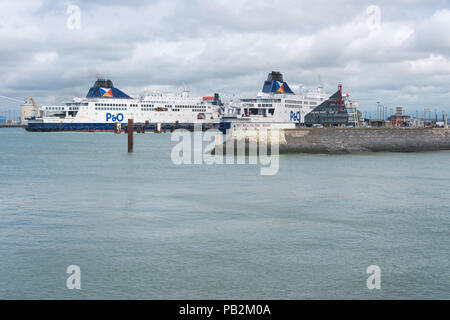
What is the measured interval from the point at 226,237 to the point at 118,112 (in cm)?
10297

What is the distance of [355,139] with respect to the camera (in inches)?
1703

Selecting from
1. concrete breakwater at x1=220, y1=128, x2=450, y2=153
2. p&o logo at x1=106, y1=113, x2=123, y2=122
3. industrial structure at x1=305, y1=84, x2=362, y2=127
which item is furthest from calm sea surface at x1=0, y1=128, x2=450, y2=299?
p&o logo at x1=106, y1=113, x2=123, y2=122

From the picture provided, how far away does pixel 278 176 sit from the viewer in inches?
1083

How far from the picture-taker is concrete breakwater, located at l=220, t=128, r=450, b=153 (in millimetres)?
39656

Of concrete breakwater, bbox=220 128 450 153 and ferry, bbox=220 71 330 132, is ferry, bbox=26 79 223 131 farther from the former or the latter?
concrete breakwater, bbox=220 128 450 153

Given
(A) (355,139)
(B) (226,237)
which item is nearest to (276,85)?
(A) (355,139)

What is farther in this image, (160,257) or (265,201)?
(265,201)

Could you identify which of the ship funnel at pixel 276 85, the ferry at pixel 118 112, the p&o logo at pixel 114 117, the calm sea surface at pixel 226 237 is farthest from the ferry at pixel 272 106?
the calm sea surface at pixel 226 237

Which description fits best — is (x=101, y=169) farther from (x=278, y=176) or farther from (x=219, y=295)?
(x=219, y=295)

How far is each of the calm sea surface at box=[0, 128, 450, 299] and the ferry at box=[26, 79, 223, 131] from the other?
85680 mm

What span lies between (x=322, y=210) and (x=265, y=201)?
Result: 2646mm

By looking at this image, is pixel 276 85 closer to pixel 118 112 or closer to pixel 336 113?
pixel 336 113

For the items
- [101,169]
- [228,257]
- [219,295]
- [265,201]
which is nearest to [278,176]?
[265,201]
